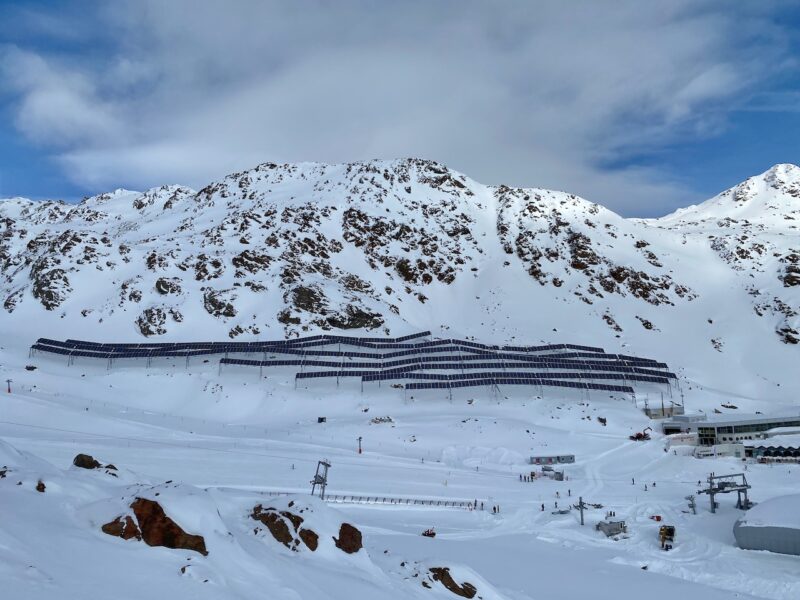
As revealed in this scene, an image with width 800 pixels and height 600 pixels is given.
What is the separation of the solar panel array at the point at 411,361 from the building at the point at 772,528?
38072 mm

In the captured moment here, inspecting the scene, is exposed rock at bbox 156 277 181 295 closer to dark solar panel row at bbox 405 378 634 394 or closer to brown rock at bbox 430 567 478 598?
dark solar panel row at bbox 405 378 634 394

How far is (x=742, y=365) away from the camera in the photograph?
9394 centimetres

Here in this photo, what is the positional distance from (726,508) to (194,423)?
1838 inches

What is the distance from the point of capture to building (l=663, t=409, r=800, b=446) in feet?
200

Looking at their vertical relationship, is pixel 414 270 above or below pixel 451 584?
above

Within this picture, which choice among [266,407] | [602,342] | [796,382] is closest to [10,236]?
[266,407]

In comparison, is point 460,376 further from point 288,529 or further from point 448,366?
point 288,529

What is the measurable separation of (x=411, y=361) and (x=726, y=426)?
36927 millimetres

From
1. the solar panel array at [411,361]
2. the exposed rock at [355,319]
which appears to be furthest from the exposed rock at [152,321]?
the exposed rock at [355,319]

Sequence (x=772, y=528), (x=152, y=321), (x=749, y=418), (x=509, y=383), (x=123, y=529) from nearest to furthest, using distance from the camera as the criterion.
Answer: (x=123, y=529)
(x=772, y=528)
(x=749, y=418)
(x=509, y=383)
(x=152, y=321)

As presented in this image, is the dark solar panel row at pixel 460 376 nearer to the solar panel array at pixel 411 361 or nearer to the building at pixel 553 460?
the solar panel array at pixel 411 361

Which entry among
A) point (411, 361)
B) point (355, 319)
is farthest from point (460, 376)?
point (355, 319)

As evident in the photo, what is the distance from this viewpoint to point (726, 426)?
6238cm

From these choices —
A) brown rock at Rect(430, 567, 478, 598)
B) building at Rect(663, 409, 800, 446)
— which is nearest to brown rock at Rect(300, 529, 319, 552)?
brown rock at Rect(430, 567, 478, 598)
